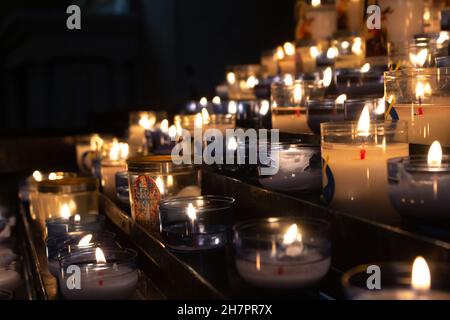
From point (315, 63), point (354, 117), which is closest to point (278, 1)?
point (315, 63)

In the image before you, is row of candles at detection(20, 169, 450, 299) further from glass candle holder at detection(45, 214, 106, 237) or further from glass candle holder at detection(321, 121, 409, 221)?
glass candle holder at detection(321, 121, 409, 221)

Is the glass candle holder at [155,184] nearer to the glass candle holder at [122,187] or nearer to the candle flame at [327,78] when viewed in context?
the glass candle holder at [122,187]

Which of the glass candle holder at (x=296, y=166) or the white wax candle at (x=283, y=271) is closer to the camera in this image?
the white wax candle at (x=283, y=271)

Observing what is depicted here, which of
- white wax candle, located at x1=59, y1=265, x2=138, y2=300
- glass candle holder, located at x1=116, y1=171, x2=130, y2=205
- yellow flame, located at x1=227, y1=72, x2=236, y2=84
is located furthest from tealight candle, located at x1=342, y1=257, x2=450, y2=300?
yellow flame, located at x1=227, y1=72, x2=236, y2=84

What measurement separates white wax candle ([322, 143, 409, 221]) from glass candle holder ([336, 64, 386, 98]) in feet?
2.34

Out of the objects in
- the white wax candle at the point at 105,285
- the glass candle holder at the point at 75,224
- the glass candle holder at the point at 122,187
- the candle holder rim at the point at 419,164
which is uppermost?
the candle holder rim at the point at 419,164

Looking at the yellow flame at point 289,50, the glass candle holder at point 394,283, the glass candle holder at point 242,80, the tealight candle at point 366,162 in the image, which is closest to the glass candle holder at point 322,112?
the tealight candle at point 366,162

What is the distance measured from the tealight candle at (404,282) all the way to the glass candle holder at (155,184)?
41.5 inches

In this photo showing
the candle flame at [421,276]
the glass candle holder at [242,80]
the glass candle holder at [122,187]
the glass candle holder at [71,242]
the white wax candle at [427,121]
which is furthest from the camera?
the glass candle holder at [242,80]

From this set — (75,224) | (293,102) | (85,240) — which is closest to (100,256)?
(85,240)

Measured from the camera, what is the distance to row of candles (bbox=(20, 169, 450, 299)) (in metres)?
1.45

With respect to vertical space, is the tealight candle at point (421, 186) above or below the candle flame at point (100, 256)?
above

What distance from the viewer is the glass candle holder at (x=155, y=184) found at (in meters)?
2.42
